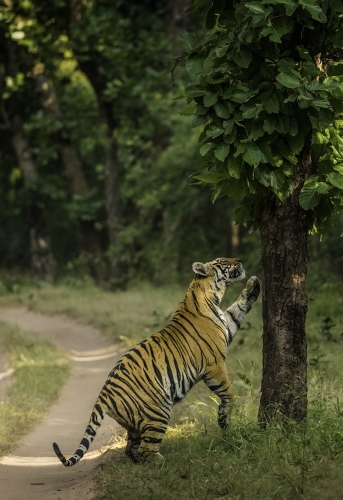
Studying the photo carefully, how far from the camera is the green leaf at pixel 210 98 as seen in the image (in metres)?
6.10

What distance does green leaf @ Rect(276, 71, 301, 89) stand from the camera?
5.83 metres

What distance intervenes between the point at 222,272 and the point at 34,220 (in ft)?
61.6

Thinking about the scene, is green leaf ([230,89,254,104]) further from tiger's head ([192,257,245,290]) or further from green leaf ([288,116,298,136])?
tiger's head ([192,257,245,290])

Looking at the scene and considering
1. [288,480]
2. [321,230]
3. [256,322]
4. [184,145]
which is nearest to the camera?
[288,480]

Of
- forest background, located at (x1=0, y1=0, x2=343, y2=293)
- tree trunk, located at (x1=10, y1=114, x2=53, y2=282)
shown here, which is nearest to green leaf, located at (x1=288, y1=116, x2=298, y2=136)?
forest background, located at (x1=0, y1=0, x2=343, y2=293)

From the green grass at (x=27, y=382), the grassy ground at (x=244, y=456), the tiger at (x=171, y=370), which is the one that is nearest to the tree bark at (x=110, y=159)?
the green grass at (x=27, y=382)

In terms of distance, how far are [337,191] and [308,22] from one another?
118cm

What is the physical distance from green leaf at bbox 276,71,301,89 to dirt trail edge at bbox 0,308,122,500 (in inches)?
120

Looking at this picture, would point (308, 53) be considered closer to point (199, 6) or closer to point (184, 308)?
point (199, 6)

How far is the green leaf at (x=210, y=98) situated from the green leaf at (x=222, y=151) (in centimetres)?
30

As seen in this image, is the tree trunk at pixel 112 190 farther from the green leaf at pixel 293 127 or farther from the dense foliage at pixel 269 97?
the green leaf at pixel 293 127

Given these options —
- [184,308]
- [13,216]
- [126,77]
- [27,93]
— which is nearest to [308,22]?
[184,308]

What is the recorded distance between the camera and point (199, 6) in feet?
20.8

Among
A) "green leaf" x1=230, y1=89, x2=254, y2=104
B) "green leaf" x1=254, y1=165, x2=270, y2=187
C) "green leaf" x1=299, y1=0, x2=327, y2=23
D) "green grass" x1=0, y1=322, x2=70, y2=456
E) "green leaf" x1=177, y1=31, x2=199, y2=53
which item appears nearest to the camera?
"green leaf" x1=299, y1=0, x2=327, y2=23
